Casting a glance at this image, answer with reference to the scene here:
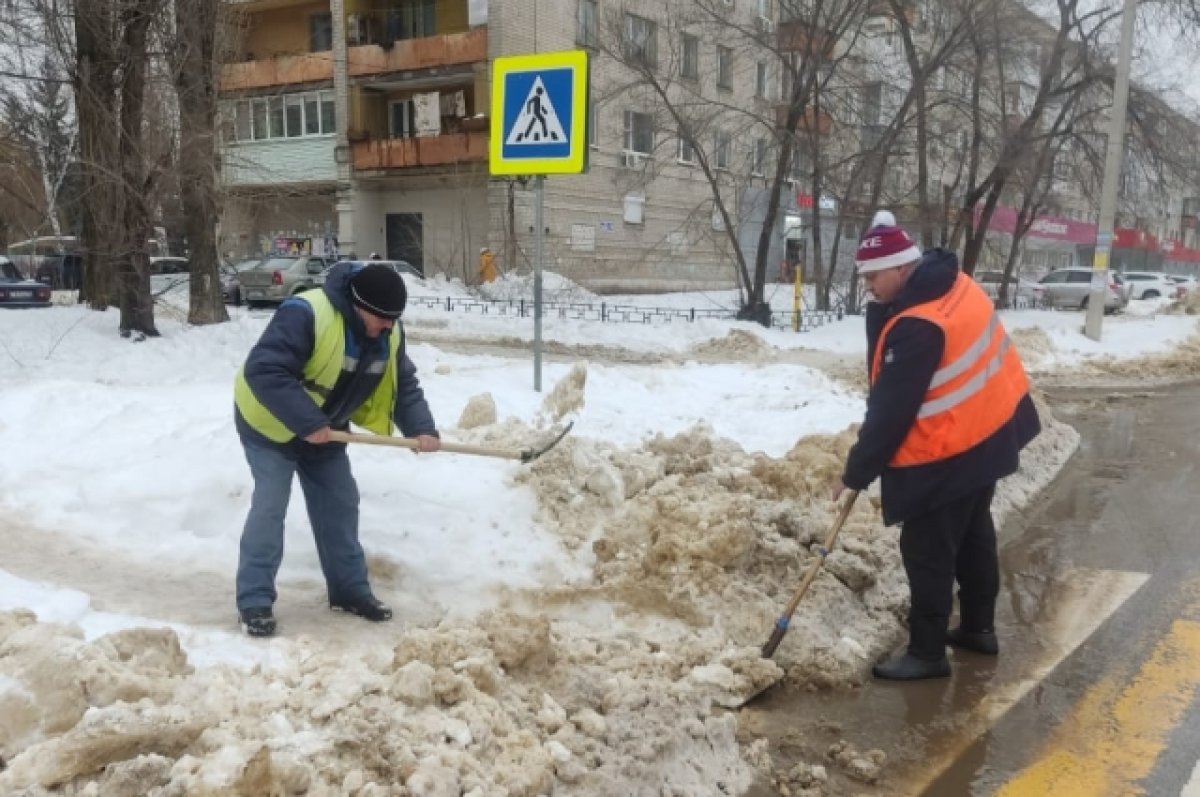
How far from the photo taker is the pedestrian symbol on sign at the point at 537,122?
670 centimetres

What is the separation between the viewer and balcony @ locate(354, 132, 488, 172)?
94.7ft

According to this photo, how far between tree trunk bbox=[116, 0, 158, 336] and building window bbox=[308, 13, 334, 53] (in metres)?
23.2

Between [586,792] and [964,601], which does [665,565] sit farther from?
[586,792]

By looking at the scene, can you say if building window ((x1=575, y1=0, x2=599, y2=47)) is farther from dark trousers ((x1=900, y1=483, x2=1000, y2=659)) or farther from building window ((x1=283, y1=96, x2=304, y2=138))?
dark trousers ((x1=900, y1=483, x2=1000, y2=659))

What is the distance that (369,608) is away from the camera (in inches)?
163

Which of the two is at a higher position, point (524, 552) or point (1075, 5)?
point (1075, 5)

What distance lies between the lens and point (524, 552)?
482 cm

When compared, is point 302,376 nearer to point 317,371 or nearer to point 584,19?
point 317,371

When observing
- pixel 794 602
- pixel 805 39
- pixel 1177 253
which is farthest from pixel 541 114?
pixel 1177 253

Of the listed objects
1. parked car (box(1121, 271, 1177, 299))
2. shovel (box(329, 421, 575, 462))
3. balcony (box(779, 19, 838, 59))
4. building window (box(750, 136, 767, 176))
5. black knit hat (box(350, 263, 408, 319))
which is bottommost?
parked car (box(1121, 271, 1177, 299))

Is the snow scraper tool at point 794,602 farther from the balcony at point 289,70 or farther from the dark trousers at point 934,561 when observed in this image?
the balcony at point 289,70

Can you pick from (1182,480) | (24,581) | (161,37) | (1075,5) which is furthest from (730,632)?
(1075,5)

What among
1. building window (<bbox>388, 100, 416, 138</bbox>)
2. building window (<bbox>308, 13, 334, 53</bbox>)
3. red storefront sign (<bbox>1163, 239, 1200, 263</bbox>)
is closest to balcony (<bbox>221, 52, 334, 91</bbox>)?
building window (<bbox>308, 13, 334, 53</bbox>)

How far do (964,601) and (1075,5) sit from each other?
18.3 m
